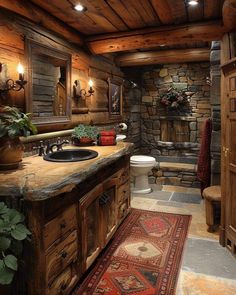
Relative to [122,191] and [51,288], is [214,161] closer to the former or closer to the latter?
[122,191]

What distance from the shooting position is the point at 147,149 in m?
5.52

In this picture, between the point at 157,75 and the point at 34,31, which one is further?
the point at 157,75

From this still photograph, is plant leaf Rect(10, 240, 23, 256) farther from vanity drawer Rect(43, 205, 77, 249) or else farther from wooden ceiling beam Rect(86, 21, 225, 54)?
wooden ceiling beam Rect(86, 21, 225, 54)

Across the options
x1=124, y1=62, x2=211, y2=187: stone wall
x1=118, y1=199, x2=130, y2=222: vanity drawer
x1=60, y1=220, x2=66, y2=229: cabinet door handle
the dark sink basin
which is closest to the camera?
x1=60, y1=220, x2=66, y2=229: cabinet door handle

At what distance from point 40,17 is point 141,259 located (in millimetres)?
2379

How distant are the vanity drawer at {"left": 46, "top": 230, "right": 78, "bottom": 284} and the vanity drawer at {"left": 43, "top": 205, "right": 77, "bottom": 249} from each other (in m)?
0.06

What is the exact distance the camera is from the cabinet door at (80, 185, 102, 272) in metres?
1.96

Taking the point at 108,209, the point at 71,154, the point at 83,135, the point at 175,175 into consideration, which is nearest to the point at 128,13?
the point at 83,135

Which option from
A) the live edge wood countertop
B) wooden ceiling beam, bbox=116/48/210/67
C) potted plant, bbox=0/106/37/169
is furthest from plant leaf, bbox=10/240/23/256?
wooden ceiling beam, bbox=116/48/210/67

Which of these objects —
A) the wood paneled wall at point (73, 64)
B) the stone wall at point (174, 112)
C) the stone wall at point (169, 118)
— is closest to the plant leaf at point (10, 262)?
the wood paneled wall at point (73, 64)

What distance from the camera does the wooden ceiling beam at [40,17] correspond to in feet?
6.74

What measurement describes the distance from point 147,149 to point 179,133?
2.47 feet

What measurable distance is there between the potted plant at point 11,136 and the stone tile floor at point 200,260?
5.05ft

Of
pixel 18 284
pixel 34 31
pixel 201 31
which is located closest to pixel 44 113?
pixel 34 31
